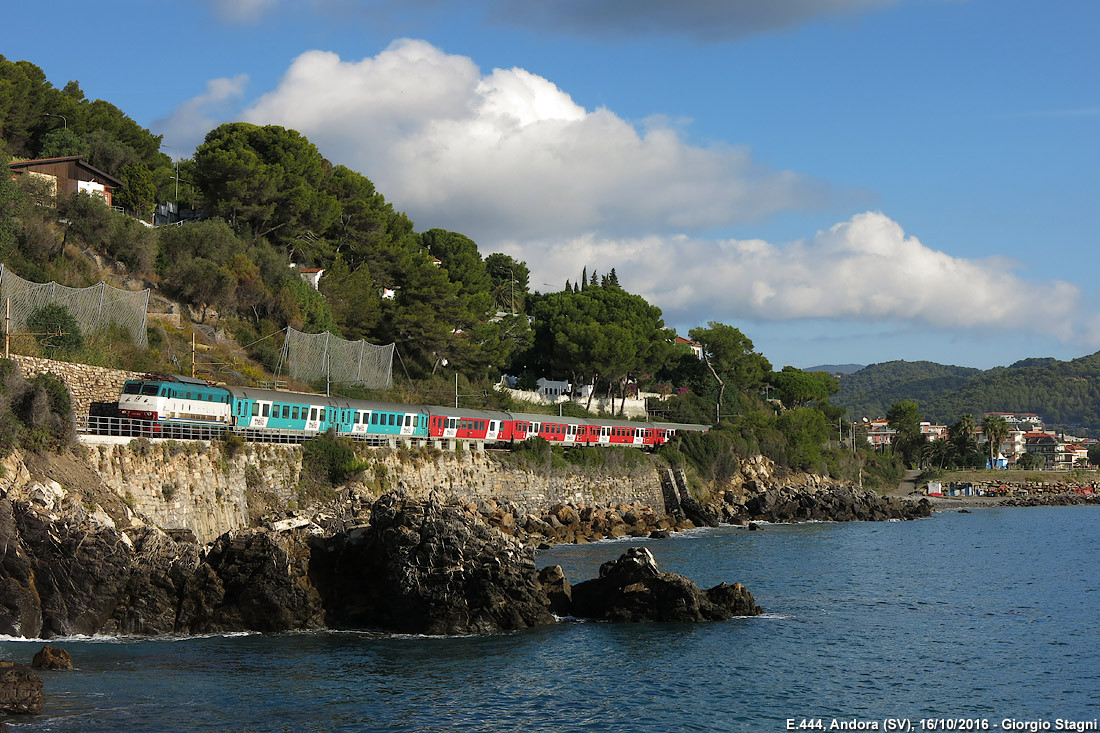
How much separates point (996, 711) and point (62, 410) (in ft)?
90.7

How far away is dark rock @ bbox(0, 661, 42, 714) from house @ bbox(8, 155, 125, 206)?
143 feet

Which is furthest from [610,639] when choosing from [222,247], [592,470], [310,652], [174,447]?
[222,247]

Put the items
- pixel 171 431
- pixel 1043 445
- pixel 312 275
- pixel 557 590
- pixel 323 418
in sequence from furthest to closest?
1. pixel 1043 445
2. pixel 312 275
3. pixel 323 418
4. pixel 171 431
5. pixel 557 590

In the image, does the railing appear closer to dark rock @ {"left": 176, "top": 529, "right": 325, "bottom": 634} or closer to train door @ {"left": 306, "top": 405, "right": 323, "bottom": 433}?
train door @ {"left": 306, "top": 405, "right": 323, "bottom": 433}

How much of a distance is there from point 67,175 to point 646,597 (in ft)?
154

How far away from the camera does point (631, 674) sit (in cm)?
2381

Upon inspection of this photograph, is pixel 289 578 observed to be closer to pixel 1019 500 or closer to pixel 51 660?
pixel 51 660

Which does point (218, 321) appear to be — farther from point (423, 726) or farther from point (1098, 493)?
point (1098, 493)

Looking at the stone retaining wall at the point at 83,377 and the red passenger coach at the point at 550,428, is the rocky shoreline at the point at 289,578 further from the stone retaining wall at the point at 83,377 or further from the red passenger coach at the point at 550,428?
the red passenger coach at the point at 550,428

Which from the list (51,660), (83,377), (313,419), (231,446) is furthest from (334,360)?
(51,660)

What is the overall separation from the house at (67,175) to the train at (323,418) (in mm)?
21373

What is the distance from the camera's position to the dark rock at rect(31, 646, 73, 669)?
21.7 meters

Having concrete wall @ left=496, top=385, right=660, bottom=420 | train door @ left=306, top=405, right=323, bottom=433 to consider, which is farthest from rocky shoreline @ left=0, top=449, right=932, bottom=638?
concrete wall @ left=496, top=385, right=660, bottom=420

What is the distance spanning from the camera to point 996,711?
21.2 metres
